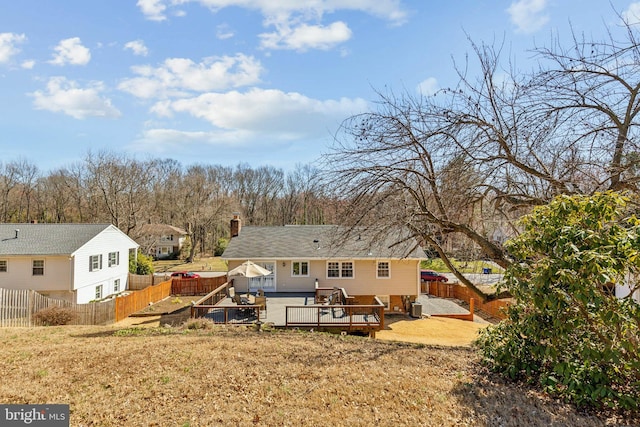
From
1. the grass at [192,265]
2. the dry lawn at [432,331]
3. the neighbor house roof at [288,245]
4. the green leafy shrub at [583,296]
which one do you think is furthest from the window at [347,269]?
the grass at [192,265]

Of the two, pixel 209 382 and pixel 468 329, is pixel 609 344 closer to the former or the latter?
pixel 209 382

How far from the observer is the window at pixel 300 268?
2056 centimetres

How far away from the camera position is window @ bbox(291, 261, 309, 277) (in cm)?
2056

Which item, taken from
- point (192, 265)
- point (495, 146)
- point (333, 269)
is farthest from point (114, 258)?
point (495, 146)

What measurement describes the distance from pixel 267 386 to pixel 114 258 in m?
23.2

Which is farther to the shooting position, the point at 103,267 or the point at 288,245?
the point at 103,267

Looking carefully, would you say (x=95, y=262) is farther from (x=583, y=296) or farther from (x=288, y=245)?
(x=583, y=296)

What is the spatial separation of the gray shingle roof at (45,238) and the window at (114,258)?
2167 mm

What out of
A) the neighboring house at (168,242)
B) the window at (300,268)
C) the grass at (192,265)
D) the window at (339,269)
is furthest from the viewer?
the neighboring house at (168,242)

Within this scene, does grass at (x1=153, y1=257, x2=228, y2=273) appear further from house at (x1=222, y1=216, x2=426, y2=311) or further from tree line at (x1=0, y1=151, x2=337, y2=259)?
house at (x1=222, y1=216, x2=426, y2=311)

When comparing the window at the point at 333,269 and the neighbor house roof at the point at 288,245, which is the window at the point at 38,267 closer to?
the neighbor house roof at the point at 288,245

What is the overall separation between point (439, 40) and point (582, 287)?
20.7 feet

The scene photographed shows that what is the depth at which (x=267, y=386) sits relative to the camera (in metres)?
5.86

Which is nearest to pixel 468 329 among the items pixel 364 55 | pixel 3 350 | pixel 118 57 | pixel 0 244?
pixel 364 55
